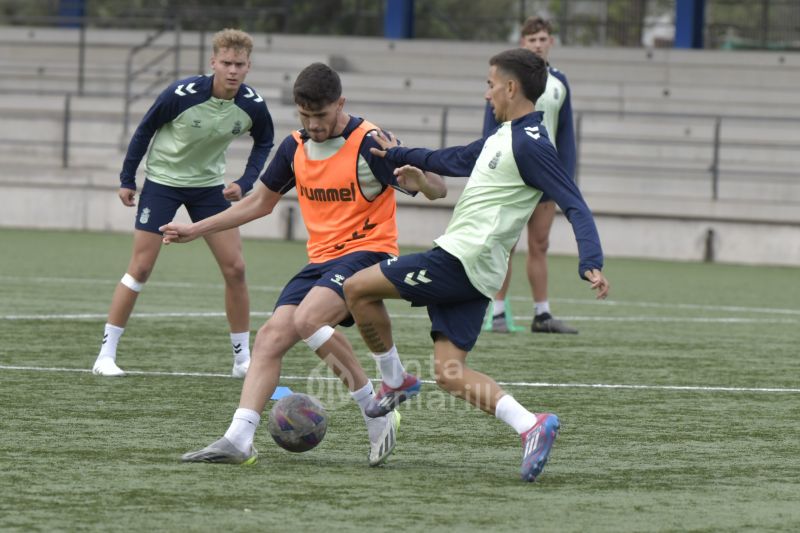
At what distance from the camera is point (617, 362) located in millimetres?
9531

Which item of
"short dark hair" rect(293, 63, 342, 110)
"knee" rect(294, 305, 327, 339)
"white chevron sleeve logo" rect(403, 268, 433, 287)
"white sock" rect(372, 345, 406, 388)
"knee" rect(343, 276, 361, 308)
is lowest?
"white sock" rect(372, 345, 406, 388)

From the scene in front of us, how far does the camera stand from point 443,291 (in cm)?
577

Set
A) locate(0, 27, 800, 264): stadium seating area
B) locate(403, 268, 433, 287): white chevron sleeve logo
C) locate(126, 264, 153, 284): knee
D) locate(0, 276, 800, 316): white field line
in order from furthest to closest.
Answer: locate(0, 27, 800, 264): stadium seating area, locate(0, 276, 800, 316): white field line, locate(126, 264, 153, 284): knee, locate(403, 268, 433, 287): white chevron sleeve logo

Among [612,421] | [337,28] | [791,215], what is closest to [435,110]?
[791,215]

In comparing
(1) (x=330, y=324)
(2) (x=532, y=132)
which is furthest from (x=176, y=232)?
(2) (x=532, y=132)

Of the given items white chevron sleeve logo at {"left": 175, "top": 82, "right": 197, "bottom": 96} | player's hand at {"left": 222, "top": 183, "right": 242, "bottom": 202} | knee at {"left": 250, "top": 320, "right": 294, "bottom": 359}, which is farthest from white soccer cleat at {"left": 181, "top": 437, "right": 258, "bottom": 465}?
white chevron sleeve logo at {"left": 175, "top": 82, "right": 197, "bottom": 96}

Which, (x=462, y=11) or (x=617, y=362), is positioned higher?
(x=462, y=11)

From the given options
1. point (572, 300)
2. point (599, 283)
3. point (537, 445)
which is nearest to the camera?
point (599, 283)

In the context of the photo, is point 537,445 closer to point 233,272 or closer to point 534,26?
point 233,272

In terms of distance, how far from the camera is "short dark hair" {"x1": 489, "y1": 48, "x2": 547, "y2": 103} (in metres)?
5.92

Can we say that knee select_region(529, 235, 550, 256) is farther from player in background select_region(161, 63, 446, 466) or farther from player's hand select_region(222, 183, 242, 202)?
player in background select_region(161, 63, 446, 466)

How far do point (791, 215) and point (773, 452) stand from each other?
14.6m

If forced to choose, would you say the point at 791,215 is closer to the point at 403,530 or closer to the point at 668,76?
the point at 668,76

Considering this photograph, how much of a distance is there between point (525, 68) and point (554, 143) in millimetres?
4891
